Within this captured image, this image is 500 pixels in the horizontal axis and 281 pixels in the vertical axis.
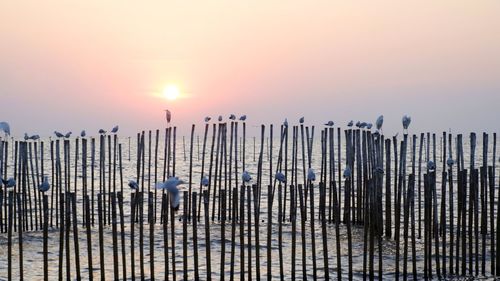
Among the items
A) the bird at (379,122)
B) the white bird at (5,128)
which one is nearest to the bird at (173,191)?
the bird at (379,122)

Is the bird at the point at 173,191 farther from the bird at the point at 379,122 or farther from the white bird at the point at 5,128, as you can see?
the white bird at the point at 5,128

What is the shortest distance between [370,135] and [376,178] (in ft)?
12.0

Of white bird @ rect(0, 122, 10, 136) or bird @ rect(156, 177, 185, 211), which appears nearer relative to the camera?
bird @ rect(156, 177, 185, 211)

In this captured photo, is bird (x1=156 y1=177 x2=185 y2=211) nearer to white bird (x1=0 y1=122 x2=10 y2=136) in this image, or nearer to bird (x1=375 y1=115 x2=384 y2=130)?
bird (x1=375 y1=115 x2=384 y2=130)

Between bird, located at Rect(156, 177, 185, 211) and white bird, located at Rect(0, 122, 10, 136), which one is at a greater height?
white bird, located at Rect(0, 122, 10, 136)

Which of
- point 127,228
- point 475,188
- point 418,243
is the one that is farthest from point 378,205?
point 127,228

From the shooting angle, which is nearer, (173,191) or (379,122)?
(173,191)

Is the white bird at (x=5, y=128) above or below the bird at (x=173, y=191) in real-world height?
above

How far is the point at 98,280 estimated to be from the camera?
1002 cm

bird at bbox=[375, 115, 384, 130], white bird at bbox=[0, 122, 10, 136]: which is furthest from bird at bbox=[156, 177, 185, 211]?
white bird at bbox=[0, 122, 10, 136]

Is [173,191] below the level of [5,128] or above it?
below

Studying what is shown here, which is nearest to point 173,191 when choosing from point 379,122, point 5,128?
point 379,122

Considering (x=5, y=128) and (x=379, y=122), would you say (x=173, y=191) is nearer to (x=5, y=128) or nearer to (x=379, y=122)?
(x=379, y=122)

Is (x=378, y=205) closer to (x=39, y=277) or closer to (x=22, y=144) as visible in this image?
(x=39, y=277)
